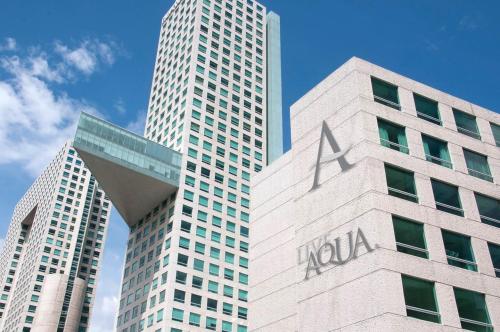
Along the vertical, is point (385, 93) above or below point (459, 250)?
above

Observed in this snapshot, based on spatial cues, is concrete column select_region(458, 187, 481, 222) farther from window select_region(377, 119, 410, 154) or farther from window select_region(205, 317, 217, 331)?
window select_region(205, 317, 217, 331)

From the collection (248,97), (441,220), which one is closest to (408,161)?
(441,220)

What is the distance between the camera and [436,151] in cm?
3406

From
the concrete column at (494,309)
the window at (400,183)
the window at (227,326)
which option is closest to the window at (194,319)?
the window at (227,326)

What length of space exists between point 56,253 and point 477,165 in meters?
115

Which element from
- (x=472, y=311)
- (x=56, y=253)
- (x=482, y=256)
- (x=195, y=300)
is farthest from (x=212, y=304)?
(x=56, y=253)

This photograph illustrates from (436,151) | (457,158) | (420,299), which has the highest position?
(436,151)

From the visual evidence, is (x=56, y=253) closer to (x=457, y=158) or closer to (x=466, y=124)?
(x=466, y=124)

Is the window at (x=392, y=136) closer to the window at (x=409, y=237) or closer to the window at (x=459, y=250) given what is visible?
the window at (x=409, y=237)

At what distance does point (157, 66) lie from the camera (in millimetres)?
99375

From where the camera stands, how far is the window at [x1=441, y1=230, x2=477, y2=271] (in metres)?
29.7

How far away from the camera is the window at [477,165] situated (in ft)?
113

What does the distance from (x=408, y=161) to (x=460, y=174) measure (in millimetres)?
3903

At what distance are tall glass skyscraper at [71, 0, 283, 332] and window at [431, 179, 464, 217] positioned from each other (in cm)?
4119
